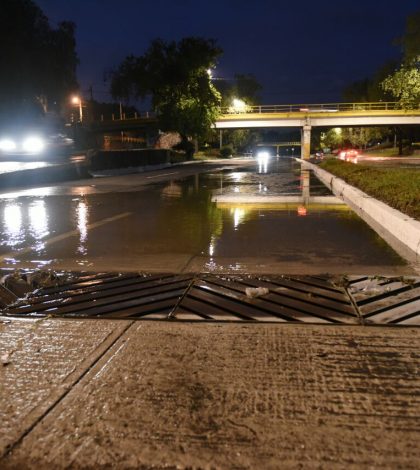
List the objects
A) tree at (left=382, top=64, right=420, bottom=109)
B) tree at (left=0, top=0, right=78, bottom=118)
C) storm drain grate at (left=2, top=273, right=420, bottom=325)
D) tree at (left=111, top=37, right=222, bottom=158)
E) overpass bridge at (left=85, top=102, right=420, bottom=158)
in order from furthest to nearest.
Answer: overpass bridge at (left=85, top=102, right=420, bottom=158), tree at (left=111, top=37, right=222, bottom=158), tree at (left=0, top=0, right=78, bottom=118), tree at (left=382, top=64, right=420, bottom=109), storm drain grate at (left=2, top=273, right=420, bottom=325)

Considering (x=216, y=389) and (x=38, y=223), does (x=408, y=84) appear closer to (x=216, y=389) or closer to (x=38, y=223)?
(x=38, y=223)

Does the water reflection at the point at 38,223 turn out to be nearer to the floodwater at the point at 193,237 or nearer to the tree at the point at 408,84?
the floodwater at the point at 193,237

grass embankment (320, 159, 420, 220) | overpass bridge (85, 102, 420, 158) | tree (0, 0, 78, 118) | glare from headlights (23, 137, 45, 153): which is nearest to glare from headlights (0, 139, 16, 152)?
glare from headlights (23, 137, 45, 153)

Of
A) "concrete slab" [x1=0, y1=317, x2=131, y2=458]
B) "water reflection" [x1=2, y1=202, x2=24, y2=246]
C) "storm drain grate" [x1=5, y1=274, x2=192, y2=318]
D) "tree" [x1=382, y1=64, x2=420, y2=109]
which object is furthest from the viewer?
"tree" [x1=382, y1=64, x2=420, y2=109]

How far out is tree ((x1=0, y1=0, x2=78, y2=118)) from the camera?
100.0ft

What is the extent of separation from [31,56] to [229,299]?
104ft

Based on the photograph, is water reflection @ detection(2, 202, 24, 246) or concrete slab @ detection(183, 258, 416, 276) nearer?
concrete slab @ detection(183, 258, 416, 276)

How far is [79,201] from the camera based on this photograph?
14.9 metres

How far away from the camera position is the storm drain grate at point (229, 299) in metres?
4.65

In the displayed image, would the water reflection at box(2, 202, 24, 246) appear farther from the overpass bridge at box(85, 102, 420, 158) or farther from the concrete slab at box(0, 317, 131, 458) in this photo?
the overpass bridge at box(85, 102, 420, 158)

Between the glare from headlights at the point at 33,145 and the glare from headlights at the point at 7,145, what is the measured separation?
56.9 inches

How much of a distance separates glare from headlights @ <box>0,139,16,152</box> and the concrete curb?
3913cm

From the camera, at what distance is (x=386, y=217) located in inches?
376

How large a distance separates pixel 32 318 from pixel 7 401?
1563 millimetres
